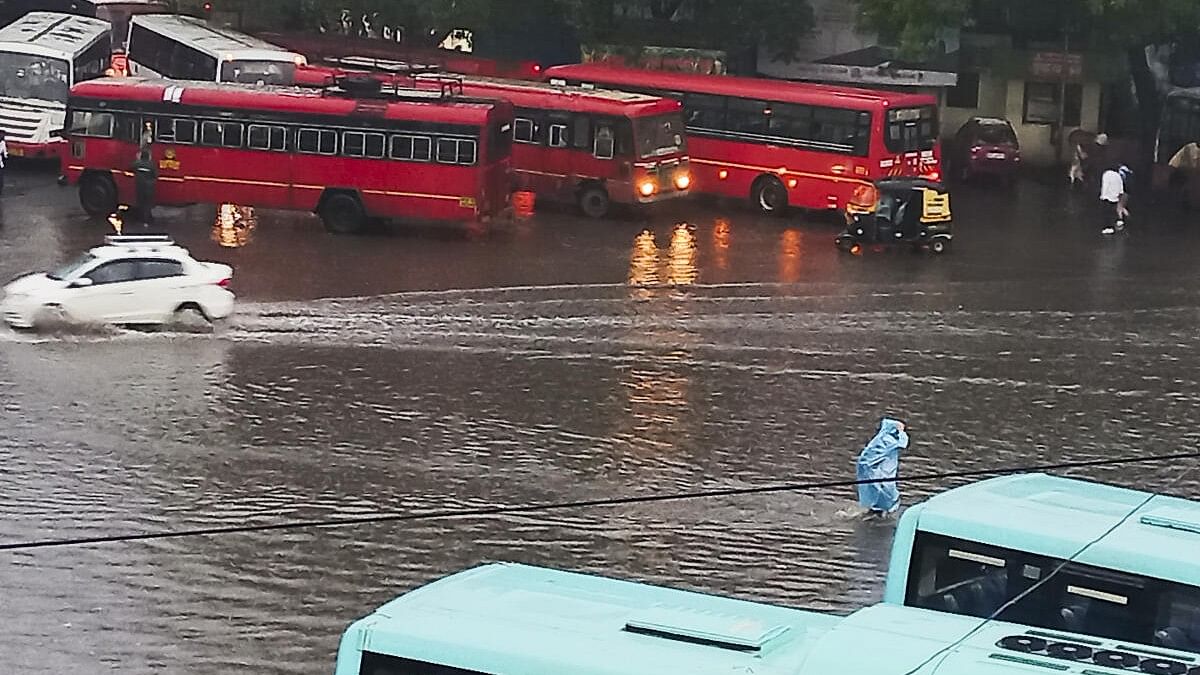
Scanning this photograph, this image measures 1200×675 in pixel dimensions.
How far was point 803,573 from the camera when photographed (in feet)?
42.4

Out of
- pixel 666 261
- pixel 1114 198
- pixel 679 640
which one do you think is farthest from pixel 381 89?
pixel 679 640

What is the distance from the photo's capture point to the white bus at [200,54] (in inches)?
1276

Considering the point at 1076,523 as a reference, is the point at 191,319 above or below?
below

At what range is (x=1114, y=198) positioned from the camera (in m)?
29.2

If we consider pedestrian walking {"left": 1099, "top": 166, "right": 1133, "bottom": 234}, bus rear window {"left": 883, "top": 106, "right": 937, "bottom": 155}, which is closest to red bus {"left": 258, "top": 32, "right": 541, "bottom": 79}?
Answer: bus rear window {"left": 883, "top": 106, "right": 937, "bottom": 155}

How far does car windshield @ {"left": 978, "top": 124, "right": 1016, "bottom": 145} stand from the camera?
36250 millimetres

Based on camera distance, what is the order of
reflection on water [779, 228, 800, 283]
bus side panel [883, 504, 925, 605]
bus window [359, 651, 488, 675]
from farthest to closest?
1. reflection on water [779, 228, 800, 283]
2. bus side panel [883, 504, 925, 605]
3. bus window [359, 651, 488, 675]

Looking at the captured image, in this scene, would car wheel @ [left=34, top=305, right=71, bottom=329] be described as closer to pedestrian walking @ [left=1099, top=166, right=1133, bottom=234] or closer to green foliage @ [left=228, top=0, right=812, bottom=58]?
pedestrian walking @ [left=1099, top=166, right=1133, bottom=234]

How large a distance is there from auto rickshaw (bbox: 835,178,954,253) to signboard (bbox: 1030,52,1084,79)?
37.3ft

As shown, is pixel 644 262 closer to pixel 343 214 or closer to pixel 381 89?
pixel 343 214

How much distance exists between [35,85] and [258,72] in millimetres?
3894

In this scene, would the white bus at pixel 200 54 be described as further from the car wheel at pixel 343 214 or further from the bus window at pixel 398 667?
the bus window at pixel 398 667

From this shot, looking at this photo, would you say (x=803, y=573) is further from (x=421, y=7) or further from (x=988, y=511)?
(x=421, y=7)

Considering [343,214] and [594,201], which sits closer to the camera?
[343,214]
